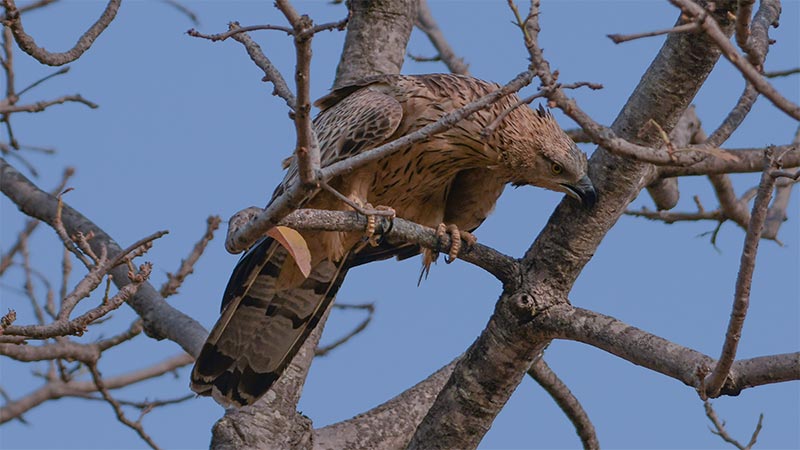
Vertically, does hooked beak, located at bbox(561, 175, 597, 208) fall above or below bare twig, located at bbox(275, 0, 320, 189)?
above

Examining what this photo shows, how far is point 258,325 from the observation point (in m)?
4.85

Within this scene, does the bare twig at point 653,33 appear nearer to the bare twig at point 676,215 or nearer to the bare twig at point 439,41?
the bare twig at point 676,215

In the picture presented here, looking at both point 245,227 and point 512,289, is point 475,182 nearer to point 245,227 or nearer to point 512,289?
point 512,289

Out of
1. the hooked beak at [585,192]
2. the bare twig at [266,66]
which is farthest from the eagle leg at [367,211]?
the hooked beak at [585,192]

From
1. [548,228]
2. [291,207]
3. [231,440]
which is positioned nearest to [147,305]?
[231,440]

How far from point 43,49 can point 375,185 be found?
171 centimetres

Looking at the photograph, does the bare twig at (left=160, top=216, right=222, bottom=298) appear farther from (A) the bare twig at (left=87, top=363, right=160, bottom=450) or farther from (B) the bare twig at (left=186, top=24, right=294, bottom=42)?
(B) the bare twig at (left=186, top=24, right=294, bottom=42)

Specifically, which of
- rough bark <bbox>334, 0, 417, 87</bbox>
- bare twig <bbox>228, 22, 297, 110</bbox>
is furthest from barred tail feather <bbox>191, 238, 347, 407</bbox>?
bare twig <bbox>228, 22, 297, 110</bbox>

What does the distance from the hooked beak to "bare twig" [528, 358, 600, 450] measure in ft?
2.76

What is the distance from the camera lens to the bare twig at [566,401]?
15.1 feet

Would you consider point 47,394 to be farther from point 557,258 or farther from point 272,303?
point 557,258

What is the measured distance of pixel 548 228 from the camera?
4.12 m

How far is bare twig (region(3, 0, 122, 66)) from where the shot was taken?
3.29m

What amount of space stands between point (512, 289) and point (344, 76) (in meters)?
1.93
